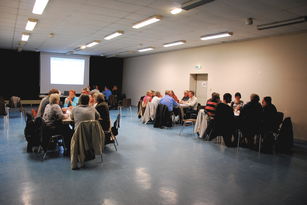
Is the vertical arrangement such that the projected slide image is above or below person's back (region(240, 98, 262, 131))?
above

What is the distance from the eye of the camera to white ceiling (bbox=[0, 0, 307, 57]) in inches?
175

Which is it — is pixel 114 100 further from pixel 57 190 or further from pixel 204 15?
pixel 57 190

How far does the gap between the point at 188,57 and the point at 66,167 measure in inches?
297

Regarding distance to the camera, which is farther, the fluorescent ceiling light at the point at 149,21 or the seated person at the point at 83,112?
the fluorescent ceiling light at the point at 149,21

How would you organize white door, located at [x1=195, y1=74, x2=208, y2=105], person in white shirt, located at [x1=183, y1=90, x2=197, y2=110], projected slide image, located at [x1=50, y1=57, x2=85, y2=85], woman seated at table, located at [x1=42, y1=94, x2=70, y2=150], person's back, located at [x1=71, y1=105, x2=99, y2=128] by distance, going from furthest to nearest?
projected slide image, located at [x1=50, y1=57, x2=85, y2=85], white door, located at [x1=195, y1=74, x2=208, y2=105], person in white shirt, located at [x1=183, y1=90, x2=197, y2=110], woman seated at table, located at [x1=42, y1=94, x2=70, y2=150], person's back, located at [x1=71, y1=105, x2=99, y2=128]

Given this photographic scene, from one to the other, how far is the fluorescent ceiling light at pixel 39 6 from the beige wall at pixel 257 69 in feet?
20.0

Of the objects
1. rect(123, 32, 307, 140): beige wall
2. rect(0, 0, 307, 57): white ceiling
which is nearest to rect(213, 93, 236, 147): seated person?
rect(0, 0, 307, 57): white ceiling

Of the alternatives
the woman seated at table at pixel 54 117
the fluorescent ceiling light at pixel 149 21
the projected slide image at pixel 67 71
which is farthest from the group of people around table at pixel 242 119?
the projected slide image at pixel 67 71

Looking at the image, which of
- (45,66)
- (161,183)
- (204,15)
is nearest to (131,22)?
(204,15)

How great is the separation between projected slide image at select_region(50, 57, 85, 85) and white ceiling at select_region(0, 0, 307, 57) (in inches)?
204

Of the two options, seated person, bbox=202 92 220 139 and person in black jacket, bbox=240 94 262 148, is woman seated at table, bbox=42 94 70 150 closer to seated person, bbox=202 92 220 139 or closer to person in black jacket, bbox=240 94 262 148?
seated person, bbox=202 92 220 139

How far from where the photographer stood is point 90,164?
13.1ft

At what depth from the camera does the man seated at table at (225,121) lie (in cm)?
536

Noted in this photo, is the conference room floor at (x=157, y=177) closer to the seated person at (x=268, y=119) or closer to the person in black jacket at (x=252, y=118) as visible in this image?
the person in black jacket at (x=252, y=118)
